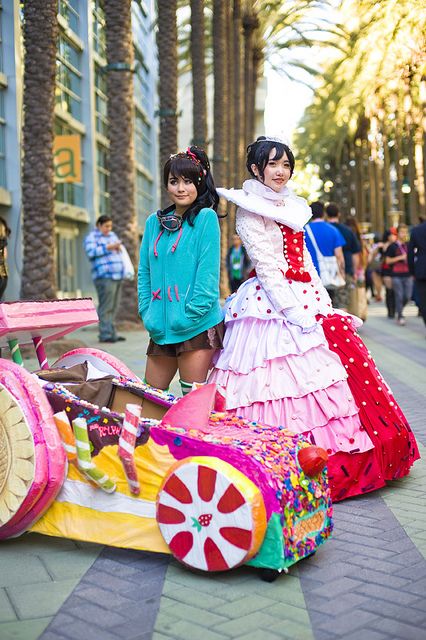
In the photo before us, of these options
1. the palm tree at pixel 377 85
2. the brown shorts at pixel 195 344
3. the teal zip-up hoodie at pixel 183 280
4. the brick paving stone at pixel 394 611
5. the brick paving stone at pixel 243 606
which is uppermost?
the palm tree at pixel 377 85

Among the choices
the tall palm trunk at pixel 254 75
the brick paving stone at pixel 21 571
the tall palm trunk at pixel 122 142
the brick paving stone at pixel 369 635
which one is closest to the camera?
the brick paving stone at pixel 369 635

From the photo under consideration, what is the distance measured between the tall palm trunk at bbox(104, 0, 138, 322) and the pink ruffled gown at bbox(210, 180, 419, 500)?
1102 centimetres

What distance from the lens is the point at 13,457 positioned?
381 cm

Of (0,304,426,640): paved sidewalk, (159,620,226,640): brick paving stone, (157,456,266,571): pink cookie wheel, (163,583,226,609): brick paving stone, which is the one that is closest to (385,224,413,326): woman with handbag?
(0,304,426,640): paved sidewalk

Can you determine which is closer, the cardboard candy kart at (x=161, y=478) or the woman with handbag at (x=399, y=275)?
the cardboard candy kart at (x=161, y=478)

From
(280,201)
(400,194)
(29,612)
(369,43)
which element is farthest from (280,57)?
(29,612)

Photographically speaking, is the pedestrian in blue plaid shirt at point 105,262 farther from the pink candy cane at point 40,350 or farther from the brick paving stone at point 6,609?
the brick paving stone at point 6,609

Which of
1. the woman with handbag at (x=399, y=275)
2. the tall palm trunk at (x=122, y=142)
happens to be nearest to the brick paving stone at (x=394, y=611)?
the tall palm trunk at (x=122, y=142)

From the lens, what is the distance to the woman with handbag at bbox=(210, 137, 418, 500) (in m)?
4.64

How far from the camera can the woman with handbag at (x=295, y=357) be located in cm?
464

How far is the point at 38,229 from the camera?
39.7 feet

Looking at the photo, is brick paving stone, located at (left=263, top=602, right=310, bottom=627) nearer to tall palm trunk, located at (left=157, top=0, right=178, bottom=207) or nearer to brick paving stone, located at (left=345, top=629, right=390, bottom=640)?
brick paving stone, located at (left=345, top=629, right=390, bottom=640)

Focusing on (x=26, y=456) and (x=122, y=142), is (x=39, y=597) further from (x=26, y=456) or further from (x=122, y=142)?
(x=122, y=142)

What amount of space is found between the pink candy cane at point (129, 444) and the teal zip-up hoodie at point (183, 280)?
1.06 metres
